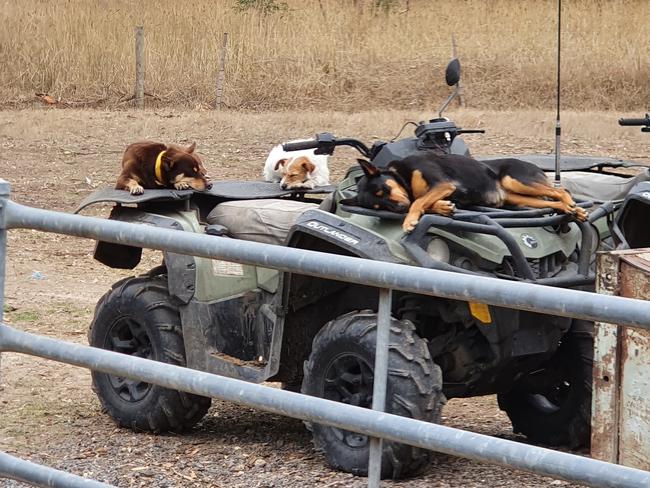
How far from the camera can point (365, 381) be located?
18.2 feet

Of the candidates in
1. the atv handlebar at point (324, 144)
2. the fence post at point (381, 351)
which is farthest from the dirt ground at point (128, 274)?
the fence post at point (381, 351)

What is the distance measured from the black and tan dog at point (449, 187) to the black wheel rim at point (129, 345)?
1380 mm

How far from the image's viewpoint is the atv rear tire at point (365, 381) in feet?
17.4

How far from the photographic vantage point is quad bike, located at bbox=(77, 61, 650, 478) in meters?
5.51

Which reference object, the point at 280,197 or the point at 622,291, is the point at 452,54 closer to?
the point at 280,197

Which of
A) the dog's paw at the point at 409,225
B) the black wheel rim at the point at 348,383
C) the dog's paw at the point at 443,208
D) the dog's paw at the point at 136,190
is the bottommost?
the black wheel rim at the point at 348,383

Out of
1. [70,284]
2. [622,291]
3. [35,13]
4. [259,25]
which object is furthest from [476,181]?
[35,13]

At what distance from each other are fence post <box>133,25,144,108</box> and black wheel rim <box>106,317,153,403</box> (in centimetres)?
1443

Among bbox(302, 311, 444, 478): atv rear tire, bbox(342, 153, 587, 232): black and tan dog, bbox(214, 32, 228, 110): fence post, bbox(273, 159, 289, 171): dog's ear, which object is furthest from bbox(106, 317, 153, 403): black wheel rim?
bbox(214, 32, 228, 110): fence post

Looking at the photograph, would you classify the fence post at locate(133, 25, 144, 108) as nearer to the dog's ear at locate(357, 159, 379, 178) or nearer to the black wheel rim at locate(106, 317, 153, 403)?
the black wheel rim at locate(106, 317, 153, 403)

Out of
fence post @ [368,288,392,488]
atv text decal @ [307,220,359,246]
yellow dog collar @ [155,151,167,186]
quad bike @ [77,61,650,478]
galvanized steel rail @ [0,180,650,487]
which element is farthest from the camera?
yellow dog collar @ [155,151,167,186]

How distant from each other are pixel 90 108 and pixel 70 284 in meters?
10.4

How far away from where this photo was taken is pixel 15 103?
21188mm

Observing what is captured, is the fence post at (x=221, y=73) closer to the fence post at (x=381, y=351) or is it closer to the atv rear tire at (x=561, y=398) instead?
the atv rear tire at (x=561, y=398)
